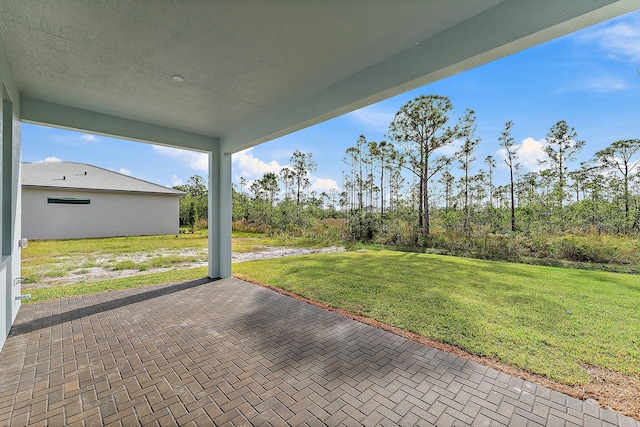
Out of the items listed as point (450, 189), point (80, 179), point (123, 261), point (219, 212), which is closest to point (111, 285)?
point (219, 212)

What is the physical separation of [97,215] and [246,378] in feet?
43.4

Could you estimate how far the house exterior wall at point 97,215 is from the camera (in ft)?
32.4

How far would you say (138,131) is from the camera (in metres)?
4.18

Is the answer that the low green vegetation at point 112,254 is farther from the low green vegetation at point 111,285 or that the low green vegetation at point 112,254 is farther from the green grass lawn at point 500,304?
the green grass lawn at point 500,304

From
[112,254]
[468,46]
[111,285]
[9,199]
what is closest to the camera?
[468,46]

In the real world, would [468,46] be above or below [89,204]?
above

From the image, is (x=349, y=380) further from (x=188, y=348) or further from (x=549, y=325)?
(x=549, y=325)

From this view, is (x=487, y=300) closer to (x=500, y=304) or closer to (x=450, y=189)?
(x=500, y=304)

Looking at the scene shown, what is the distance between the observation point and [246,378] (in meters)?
2.04

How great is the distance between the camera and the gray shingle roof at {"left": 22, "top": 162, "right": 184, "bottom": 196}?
10516 millimetres

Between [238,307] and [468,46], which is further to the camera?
[238,307]

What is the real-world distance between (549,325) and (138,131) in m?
6.66

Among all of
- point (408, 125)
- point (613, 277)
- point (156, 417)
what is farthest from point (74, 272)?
point (613, 277)

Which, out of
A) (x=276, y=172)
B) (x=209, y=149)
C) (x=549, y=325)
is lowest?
(x=549, y=325)
